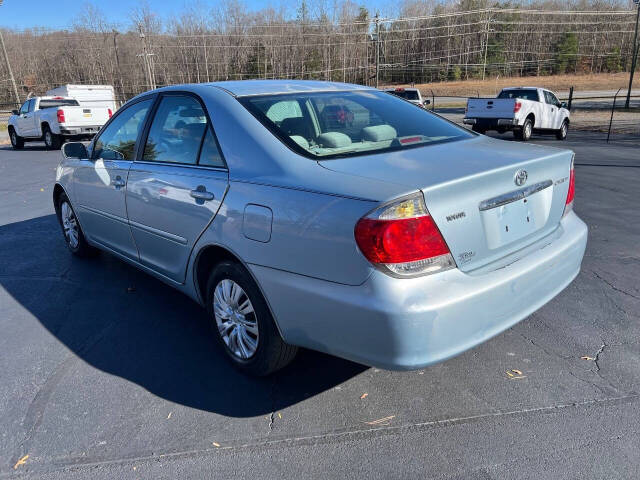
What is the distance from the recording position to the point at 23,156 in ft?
52.1

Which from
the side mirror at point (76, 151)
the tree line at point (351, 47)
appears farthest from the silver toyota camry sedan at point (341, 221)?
the tree line at point (351, 47)

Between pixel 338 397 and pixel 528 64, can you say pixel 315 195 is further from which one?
pixel 528 64

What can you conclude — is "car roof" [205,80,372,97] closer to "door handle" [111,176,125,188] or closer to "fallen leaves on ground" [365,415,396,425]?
"door handle" [111,176,125,188]

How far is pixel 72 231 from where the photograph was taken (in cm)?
515

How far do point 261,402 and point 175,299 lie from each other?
172 cm

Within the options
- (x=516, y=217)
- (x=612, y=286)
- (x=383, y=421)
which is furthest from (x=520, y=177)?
(x=612, y=286)

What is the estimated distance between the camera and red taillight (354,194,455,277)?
2.02 meters

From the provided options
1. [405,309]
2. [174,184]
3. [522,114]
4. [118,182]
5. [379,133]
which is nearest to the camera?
[405,309]

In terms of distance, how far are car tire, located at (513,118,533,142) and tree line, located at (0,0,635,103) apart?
48.3 metres

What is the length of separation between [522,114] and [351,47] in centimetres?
6810

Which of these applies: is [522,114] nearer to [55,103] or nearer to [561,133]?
[561,133]

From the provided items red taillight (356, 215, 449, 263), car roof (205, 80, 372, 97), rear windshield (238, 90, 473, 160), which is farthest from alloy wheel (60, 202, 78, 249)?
red taillight (356, 215, 449, 263)

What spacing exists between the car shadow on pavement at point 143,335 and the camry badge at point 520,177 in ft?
4.66

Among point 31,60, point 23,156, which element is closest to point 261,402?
point 23,156
